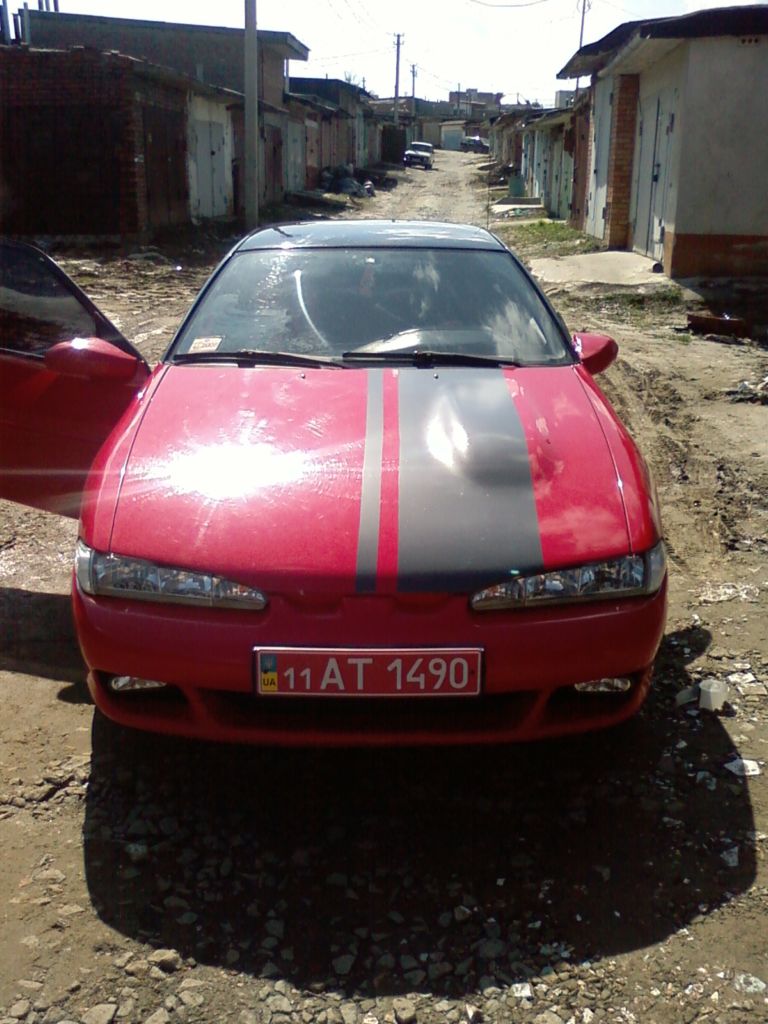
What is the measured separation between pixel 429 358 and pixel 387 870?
1.73 meters

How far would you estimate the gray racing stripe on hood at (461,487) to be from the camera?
2365mm

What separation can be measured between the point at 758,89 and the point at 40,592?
37.9 ft

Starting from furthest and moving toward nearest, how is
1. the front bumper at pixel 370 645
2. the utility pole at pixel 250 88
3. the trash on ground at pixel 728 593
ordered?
the utility pole at pixel 250 88 → the trash on ground at pixel 728 593 → the front bumper at pixel 370 645

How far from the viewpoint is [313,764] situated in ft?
→ 9.20

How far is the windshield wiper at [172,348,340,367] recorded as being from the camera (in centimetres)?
334

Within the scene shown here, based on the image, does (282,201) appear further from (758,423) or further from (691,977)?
(691,977)

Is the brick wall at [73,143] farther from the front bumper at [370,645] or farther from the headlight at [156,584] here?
the front bumper at [370,645]

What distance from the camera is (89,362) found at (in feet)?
11.1

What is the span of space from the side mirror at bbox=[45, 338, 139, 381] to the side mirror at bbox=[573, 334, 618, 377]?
1661 mm

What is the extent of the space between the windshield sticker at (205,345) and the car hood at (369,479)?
7.5 inches

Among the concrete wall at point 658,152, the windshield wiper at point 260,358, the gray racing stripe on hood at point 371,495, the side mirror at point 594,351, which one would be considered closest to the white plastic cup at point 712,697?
the side mirror at point 594,351

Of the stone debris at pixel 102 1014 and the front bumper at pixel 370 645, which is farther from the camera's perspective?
the front bumper at pixel 370 645

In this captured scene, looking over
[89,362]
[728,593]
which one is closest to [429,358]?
[89,362]

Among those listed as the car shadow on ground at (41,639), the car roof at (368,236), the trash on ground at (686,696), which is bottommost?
the car shadow on ground at (41,639)
